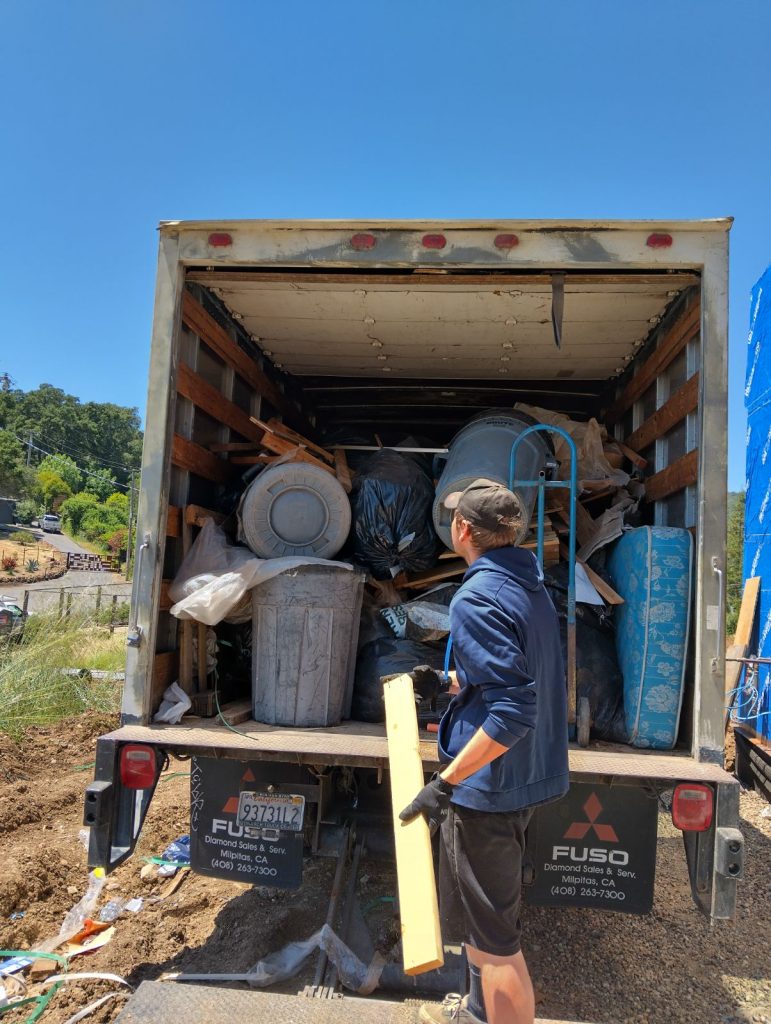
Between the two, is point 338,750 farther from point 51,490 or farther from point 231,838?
point 51,490

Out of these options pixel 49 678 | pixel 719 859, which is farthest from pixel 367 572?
pixel 49 678

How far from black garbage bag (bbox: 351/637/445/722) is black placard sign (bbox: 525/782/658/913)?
90 cm

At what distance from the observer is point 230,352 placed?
397 cm

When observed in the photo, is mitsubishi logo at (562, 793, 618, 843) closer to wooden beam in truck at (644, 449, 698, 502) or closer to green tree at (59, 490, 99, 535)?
wooden beam in truck at (644, 449, 698, 502)

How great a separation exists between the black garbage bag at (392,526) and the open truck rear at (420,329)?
2.65ft

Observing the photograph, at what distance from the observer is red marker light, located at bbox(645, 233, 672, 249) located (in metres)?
2.82

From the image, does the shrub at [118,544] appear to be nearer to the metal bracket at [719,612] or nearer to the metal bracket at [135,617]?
the metal bracket at [135,617]

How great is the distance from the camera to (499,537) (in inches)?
83.6

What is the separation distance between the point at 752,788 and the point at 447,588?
3.68 meters

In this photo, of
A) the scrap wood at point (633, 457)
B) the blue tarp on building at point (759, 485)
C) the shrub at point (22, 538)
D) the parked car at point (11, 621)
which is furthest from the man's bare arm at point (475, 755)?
Answer: the shrub at point (22, 538)

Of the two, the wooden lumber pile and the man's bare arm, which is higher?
the wooden lumber pile

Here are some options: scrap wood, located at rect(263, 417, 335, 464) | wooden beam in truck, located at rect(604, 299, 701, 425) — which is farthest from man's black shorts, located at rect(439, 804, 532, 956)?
scrap wood, located at rect(263, 417, 335, 464)

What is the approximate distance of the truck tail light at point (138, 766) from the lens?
271 cm

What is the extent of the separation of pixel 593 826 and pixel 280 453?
2.33 m
